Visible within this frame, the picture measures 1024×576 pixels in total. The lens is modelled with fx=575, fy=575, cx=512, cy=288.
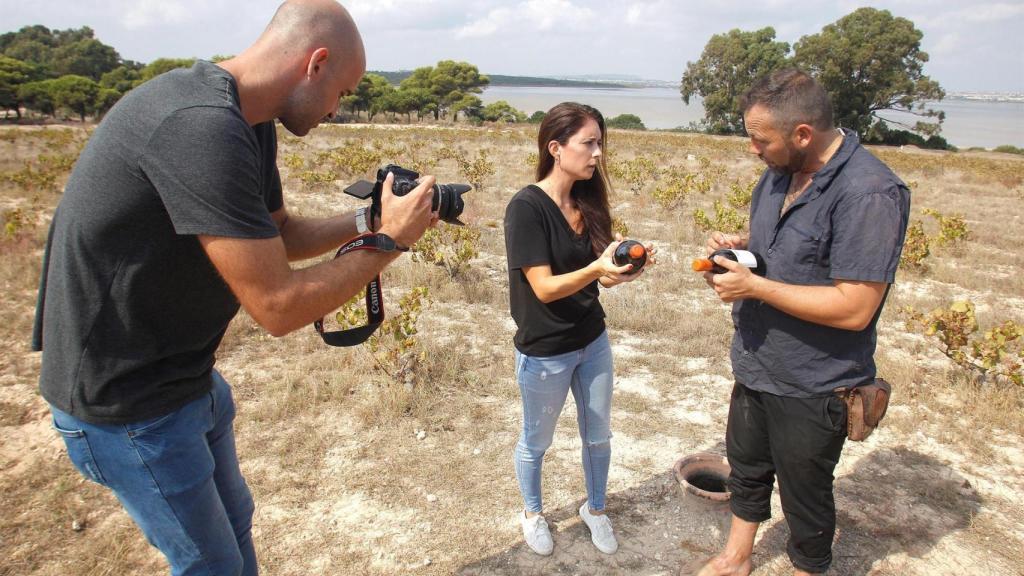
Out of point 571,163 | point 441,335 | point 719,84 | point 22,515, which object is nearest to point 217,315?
point 571,163

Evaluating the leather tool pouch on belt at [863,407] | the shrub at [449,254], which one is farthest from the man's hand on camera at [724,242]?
the shrub at [449,254]

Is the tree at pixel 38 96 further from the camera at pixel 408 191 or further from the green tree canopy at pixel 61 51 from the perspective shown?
the camera at pixel 408 191

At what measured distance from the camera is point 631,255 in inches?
80.3

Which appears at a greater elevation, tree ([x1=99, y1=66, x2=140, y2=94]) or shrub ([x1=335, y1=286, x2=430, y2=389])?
tree ([x1=99, y1=66, x2=140, y2=94])

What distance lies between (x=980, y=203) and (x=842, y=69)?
34459 millimetres

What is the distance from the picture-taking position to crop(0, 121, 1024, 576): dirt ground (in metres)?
2.69

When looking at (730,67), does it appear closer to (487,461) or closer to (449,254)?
(449,254)

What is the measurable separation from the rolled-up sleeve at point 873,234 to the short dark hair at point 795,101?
314mm

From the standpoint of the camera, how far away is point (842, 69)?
41.2 metres

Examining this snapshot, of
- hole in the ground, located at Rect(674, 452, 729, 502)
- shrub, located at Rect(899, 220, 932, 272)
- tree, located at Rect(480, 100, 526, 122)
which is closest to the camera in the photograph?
hole in the ground, located at Rect(674, 452, 729, 502)

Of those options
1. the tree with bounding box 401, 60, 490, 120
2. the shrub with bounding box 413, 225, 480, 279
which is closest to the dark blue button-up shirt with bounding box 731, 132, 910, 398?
the shrub with bounding box 413, 225, 480, 279

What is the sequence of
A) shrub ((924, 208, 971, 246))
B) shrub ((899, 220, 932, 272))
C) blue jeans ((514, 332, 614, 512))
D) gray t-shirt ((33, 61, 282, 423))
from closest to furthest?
gray t-shirt ((33, 61, 282, 423)) → blue jeans ((514, 332, 614, 512)) → shrub ((899, 220, 932, 272)) → shrub ((924, 208, 971, 246))

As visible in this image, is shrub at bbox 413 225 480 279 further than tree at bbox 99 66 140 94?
No

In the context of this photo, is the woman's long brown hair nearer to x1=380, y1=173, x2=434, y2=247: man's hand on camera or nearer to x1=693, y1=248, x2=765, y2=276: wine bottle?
x1=693, y1=248, x2=765, y2=276: wine bottle
